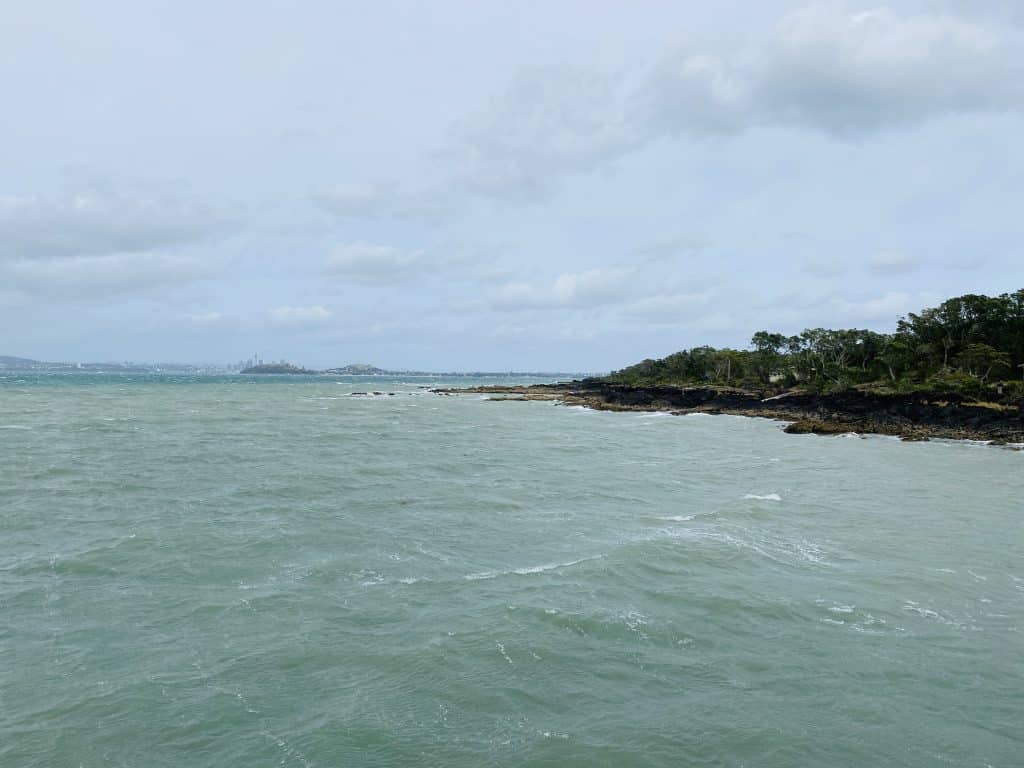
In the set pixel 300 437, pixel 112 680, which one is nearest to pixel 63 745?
pixel 112 680

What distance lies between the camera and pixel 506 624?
34.9 feet

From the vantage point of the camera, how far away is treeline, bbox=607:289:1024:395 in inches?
2442

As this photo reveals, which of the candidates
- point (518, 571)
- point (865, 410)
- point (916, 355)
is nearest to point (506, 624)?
point (518, 571)

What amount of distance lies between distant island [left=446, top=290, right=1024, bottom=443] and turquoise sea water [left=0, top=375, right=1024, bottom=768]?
29.0 m

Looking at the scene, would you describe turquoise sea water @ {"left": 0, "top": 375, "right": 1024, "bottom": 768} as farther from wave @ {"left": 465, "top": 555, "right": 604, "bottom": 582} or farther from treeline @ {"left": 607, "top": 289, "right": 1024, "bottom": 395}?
treeline @ {"left": 607, "top": 289, "right": 1024, "bottom": 395}

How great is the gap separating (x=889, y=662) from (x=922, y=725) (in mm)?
1737

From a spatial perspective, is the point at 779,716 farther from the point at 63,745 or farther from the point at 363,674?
the point at 63,745

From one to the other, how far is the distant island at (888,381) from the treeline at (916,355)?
0.13 meters

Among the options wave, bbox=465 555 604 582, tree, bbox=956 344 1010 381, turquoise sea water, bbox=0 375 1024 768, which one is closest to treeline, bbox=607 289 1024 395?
tree, bbox=956 344 1010 381

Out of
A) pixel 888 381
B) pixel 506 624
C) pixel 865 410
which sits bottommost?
pixel 506 624

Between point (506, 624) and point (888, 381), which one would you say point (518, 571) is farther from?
point (888, 381)

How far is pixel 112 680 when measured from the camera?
874cm

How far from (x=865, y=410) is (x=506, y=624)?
5566 cm

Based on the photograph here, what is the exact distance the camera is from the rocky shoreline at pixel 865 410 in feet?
146
